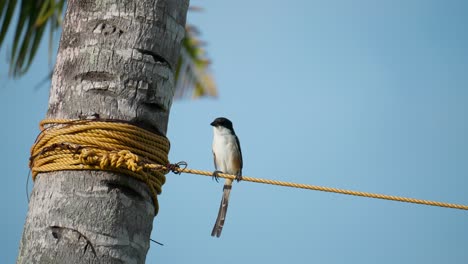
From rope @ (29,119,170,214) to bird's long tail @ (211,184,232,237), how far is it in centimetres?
441

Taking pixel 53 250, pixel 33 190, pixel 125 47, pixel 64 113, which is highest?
pixel 125 47

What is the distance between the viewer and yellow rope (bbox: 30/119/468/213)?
127 inches

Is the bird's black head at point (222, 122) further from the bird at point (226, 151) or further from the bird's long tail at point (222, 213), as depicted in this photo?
the bird's long tail at point (222, 213)

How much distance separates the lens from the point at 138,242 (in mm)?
3154

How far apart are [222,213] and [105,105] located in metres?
4.83

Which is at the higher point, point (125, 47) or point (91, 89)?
point (125, 47)

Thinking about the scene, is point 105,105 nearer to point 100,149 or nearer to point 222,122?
point 100,149

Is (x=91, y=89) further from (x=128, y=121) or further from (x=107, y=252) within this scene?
(x=107, y=252)

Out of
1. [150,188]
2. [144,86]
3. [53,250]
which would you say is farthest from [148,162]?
[53,250]

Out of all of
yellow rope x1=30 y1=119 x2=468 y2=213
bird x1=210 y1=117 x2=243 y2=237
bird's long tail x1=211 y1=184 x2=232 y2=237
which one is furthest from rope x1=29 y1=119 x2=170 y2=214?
bird x1=210 y1=117 x2=243 y2=237

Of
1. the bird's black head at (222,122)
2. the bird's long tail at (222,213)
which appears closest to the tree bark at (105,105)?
the bird's long tail at (222,213)

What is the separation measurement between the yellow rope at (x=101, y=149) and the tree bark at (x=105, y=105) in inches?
1.4

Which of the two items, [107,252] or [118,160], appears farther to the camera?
[118,160]

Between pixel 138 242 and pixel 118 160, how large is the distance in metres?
0.34
